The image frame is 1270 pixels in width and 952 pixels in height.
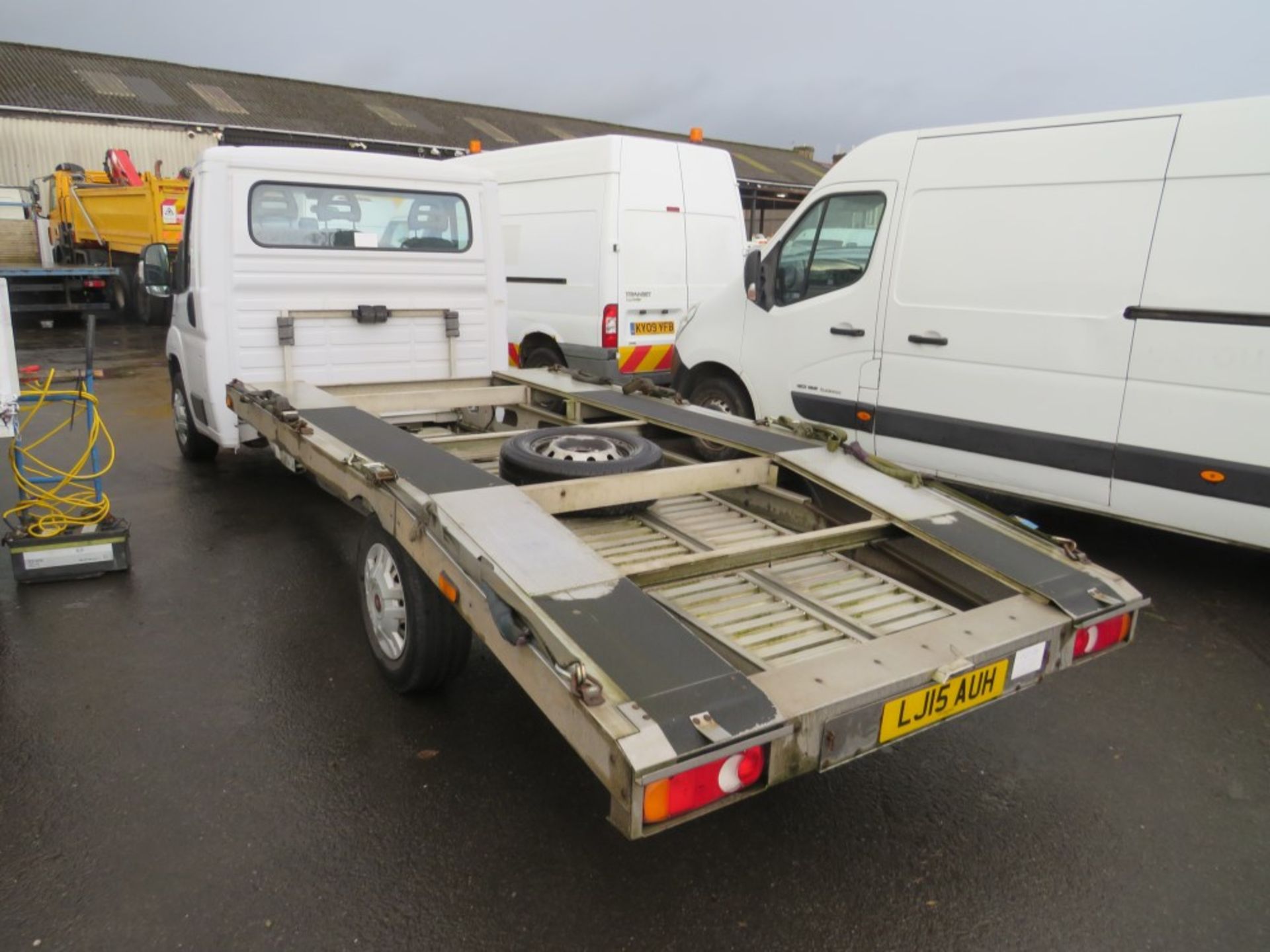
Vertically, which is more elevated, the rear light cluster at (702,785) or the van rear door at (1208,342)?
the van rear door at (1208,342)

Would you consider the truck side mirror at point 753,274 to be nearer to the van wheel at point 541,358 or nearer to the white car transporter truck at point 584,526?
the white car transporter truck at point 584,526

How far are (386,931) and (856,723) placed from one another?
1350 millimetres

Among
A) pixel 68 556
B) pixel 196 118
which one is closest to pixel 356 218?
pixel 68 556

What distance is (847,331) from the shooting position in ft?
19.3

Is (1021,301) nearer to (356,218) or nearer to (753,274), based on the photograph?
(753,274)

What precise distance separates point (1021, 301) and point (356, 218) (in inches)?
161

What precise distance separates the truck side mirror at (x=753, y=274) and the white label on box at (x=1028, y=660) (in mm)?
4284

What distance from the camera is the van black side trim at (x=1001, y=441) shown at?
479 cm

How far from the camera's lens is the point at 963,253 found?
525 cm

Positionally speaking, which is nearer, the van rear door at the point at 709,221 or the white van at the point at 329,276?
the white van at the point at 329,276

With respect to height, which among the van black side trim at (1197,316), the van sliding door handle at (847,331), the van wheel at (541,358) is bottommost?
the van wheel at (541,358)

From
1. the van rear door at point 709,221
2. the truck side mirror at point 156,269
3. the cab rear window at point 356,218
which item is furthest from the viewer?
the van rear door at point 709,221

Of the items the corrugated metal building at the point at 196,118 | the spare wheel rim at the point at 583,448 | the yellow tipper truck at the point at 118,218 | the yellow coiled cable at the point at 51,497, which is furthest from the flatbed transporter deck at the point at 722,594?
the corrugated metal building at the point at 196,118

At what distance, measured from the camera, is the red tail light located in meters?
7.95
